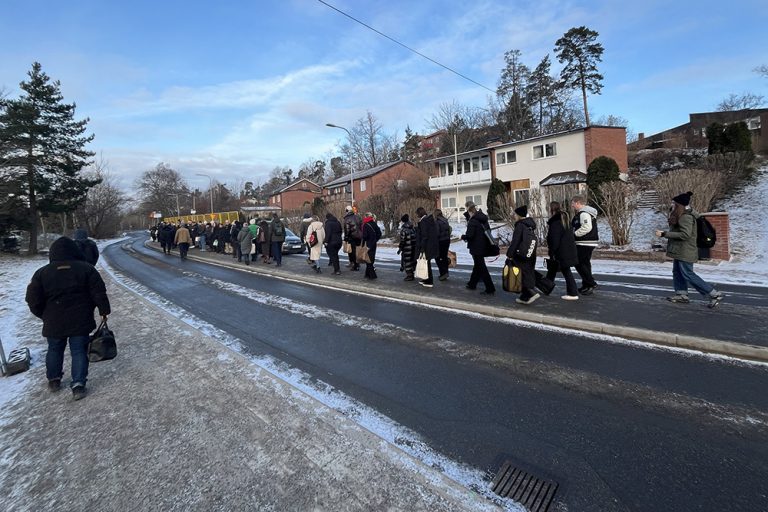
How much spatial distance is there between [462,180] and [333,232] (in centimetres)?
3268

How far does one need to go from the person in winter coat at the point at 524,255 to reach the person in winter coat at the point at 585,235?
1183 mm

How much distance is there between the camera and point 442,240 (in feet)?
31.8

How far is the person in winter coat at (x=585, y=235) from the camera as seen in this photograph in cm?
735

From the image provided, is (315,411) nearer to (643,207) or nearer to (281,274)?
(281,274)

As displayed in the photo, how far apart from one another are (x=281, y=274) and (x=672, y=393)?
10973 mm

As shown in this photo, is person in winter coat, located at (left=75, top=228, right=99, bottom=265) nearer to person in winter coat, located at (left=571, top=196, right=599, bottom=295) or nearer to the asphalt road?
the asphalt road

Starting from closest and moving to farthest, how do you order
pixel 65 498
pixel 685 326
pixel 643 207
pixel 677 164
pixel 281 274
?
pixel 65 498, pixel 685 326, pixel 281 274, pixel 643 207, pixel 677 164

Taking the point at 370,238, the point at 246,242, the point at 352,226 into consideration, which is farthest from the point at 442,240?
the point at 246,242

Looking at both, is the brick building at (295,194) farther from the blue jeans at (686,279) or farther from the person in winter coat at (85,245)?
the blue jeans at (686,279)

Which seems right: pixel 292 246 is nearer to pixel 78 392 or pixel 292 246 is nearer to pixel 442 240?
pixel 442 240

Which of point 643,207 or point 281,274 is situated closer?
point 281,274

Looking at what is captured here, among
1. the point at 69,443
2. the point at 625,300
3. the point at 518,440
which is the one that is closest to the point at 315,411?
the point at 518,440

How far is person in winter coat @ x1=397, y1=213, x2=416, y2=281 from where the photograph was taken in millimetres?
9719

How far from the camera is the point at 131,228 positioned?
113 meters
